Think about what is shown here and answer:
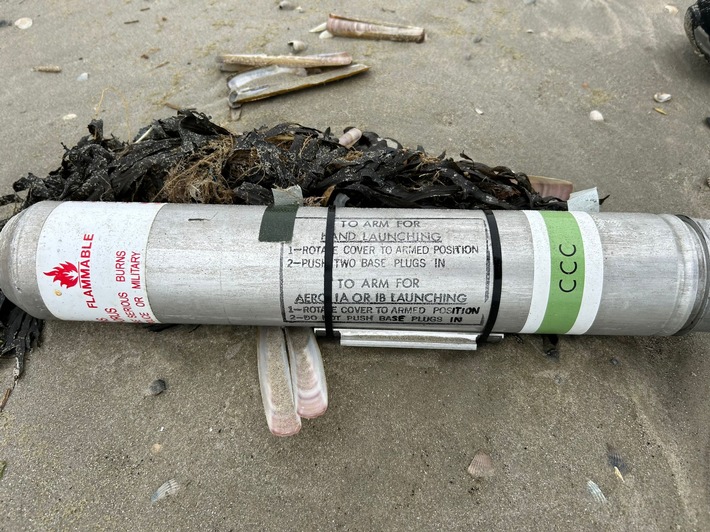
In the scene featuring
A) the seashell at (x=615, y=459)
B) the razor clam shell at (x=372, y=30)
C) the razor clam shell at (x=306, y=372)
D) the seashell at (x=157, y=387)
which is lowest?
the seashell at (x=615, y=459)

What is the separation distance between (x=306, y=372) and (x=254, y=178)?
991 millimetres

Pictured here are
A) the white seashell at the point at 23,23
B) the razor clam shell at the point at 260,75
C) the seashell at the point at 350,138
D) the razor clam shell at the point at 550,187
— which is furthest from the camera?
the white seashell at the point at 23,23

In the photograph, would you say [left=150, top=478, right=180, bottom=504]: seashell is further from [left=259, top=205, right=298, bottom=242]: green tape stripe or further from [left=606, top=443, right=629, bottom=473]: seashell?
[left=606, top=443, right=629, bottom=473]: seashell

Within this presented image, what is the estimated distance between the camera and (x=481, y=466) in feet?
6.16

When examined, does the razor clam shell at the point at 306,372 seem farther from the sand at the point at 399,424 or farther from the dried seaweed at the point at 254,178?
the dried seaweed at the point at 254,178

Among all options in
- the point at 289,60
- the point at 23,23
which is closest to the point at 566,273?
the point at 289,60

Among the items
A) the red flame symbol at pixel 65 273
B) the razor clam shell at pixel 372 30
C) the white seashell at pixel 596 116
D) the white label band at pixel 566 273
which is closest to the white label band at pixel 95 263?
the red flame symbol at pixel 65 273

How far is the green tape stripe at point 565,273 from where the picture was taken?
184 cm

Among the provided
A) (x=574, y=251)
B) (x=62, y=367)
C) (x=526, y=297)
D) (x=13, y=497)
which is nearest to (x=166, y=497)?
(x=13, y=497)

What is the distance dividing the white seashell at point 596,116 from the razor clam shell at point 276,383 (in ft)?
8.61

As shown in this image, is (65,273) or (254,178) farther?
(254,178)

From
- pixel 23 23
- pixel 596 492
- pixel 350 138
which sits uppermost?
pixel 23 23

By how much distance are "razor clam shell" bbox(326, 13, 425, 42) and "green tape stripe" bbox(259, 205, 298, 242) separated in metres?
2.40

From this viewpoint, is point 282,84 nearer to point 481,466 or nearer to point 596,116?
point 596,116
